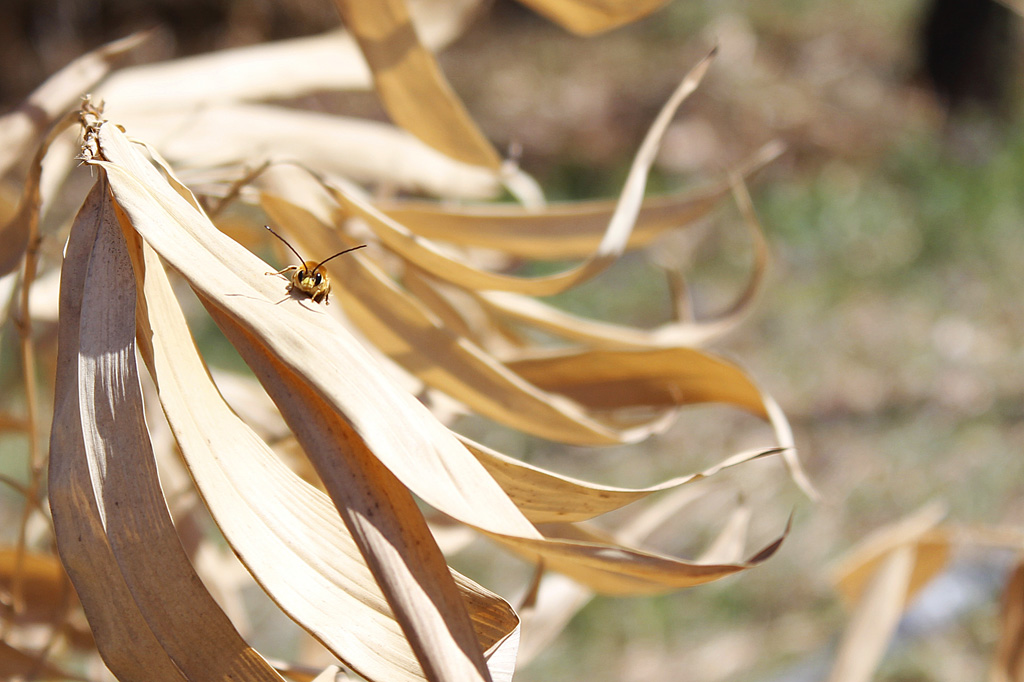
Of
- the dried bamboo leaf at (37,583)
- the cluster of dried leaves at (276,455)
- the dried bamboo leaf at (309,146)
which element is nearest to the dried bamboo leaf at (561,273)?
the cluster of dried leaves at (276,455)

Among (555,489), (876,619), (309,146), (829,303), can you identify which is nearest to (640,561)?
(555,489)

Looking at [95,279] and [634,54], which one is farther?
[634,54]

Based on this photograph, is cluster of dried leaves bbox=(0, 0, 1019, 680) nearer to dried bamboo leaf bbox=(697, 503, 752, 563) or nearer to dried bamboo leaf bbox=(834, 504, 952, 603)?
dried bamboo leaf bbox=(697, 503, 752, 563)

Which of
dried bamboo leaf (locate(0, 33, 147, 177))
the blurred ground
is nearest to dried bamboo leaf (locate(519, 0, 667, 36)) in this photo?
the blurred ground

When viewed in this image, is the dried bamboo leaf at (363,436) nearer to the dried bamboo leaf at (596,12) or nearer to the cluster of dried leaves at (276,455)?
the cluster of dried leaves at (276,455)

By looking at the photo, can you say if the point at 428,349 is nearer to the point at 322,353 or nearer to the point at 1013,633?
the point at 322,353

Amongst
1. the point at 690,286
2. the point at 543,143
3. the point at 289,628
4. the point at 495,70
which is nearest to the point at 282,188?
the point at 289,628

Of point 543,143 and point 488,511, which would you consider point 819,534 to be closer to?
point 488,511
